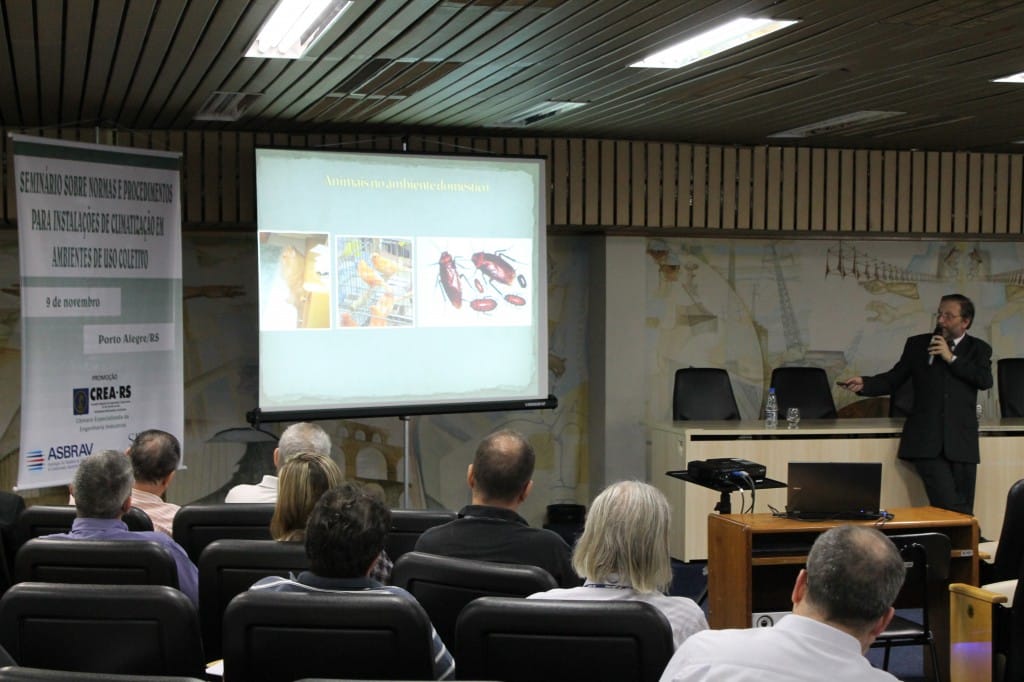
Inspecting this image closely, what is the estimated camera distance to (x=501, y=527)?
136 inches

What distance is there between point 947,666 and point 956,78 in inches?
116

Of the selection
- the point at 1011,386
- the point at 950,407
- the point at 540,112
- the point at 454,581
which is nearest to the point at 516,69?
the point at 540,112

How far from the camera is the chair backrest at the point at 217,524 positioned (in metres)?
4.11

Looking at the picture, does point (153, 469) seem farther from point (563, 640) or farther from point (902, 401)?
point (902, 401)

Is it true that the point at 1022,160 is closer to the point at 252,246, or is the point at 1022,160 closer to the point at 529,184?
the point at 529,184

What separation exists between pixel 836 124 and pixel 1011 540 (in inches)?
155

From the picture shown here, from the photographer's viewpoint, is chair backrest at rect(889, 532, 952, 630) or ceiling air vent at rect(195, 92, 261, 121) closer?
chair backrest at rect(889, 532, 952, 630)

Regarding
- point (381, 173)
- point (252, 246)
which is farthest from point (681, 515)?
point (252, 246)

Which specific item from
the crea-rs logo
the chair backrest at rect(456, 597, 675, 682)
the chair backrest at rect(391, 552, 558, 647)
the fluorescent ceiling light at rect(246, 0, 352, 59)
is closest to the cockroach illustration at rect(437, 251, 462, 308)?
the fluorescent ceiling light at rect(246, 0, 352, 59)

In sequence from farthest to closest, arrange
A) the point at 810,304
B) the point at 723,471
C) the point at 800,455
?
1. the point at 810,304
2. the point at 800,455
3. the point at 723,471

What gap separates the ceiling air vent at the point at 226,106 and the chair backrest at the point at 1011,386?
5.88 meters

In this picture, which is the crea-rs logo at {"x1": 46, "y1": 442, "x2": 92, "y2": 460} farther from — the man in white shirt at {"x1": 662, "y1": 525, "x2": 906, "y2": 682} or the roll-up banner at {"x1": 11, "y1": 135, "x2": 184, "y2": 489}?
the man in white shirt at {"x1": 662, "y1": 525, "x2": 906, "y2": 682}

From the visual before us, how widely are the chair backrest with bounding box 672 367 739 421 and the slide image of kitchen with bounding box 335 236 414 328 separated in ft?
7.10

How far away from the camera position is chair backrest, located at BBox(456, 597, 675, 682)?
256cm
